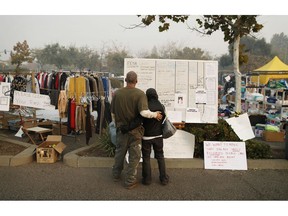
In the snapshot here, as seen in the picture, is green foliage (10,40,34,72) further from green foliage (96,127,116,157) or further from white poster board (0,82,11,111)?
green foliage (96,127,116,157)

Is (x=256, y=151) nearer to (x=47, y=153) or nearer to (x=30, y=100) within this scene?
(x=47, y=153)

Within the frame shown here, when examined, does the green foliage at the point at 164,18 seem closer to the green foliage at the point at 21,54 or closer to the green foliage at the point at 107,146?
A: the green foliage at the point at 107,146

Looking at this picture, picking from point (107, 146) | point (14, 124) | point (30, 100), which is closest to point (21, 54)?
point (14, 124)

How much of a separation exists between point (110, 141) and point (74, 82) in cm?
330

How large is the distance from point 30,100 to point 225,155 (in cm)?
497

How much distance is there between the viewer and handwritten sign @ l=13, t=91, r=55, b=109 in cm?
695

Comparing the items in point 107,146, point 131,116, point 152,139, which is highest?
point 131,116

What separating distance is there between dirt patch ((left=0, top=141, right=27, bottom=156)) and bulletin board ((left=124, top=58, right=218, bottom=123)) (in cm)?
336

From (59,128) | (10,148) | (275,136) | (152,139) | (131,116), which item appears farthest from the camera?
(59,128)

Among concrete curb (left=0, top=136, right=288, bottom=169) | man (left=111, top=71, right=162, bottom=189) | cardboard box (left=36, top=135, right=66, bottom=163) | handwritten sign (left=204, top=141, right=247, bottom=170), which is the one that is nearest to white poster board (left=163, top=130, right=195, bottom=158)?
concrete curb (left=0, top=136, right=288, bottom=169)

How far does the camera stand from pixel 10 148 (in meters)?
6.55

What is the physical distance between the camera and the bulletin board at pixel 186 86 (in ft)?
19.6

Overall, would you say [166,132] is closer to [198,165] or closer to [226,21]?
[198,165]

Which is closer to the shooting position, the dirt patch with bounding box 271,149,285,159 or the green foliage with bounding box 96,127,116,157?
the green foliage with bounding box 96,127,116,157
